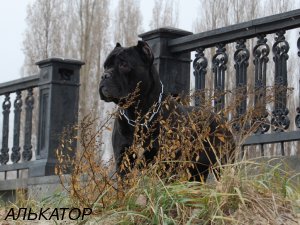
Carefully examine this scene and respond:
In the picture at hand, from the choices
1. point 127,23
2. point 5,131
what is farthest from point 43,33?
point 5,131

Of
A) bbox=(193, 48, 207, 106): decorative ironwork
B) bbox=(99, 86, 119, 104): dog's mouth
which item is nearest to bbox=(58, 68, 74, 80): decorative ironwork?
bbox=(193, 48, 207, 106): decorative ironwork

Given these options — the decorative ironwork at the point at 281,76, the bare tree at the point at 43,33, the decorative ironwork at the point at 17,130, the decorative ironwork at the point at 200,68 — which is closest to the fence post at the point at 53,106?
the decorative ironwork at the point at 17,130

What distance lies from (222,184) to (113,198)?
2.40 feet

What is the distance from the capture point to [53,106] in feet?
34.0

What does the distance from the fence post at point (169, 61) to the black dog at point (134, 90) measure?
242 cm

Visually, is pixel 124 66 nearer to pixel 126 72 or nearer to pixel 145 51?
pixel 126 72

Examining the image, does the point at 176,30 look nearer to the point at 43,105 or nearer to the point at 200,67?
the point at 200,67

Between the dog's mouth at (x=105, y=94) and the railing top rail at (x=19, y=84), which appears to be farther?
the railing top rail at (x=19, y=84)

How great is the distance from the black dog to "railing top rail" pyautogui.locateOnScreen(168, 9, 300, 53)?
65.7 inches

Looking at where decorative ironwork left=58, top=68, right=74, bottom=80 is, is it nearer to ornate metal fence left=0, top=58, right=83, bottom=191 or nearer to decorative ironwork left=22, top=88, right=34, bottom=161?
ornate metal fence left=0, top=58, right=83, bottom=191

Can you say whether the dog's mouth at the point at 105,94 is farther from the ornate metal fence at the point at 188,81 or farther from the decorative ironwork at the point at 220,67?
the decorative ironwork at the point at 220,67

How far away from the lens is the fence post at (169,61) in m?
9.04

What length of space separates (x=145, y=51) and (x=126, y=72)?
22 cm

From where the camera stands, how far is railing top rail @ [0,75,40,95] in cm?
1108
